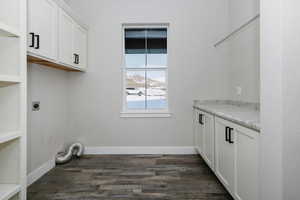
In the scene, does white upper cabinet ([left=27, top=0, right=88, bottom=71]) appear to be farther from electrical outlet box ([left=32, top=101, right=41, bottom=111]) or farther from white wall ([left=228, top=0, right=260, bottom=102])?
white wall ([left=228, top=0, right=260, bottom=102])

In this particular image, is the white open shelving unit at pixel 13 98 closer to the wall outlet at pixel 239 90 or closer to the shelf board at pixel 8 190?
the shelf board at pixel 8 190

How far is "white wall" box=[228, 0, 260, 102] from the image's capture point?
8.73ft

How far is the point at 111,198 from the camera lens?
7.26 feet

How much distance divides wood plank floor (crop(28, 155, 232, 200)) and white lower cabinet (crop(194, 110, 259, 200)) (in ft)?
0.91

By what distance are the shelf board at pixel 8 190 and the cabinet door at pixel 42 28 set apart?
1.18 m

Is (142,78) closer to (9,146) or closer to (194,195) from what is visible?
(194,195)

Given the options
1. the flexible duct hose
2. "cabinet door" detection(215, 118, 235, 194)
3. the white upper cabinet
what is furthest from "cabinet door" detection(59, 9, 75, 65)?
"cabinet door" detection(215, 118, 235, 194)

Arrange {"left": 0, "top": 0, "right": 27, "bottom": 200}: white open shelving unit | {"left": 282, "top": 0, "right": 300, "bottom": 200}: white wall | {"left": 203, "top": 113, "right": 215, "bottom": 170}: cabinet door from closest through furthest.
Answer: {"left": 282, "top": 0, "right": 300, "bottom": 200}: white wall
{"left": 0, "top": 0, "right": 27, "bottom": 200}: white open shelving unit
{"left": 203, "top": 113, "right": 215, "bottom": 170}: cabinet door

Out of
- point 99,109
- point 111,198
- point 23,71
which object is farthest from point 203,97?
point 23,71

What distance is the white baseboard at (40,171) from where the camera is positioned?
257 cm

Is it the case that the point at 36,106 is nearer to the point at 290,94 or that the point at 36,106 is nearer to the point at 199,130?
the point at 199,130

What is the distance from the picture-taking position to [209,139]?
2.67 m

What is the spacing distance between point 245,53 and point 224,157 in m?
1.54

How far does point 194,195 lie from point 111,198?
2.78ft
